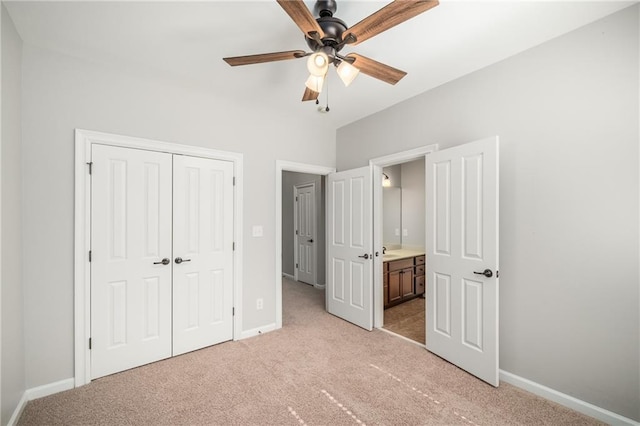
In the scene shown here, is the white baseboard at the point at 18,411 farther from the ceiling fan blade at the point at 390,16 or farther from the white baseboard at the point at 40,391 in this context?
the ceiling fan blade at the point at 390,16

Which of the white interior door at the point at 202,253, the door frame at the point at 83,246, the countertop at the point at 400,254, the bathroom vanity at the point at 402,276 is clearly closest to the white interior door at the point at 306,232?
the countertop at the point at 400,254

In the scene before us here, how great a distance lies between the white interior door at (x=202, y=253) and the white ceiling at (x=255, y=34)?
2.98 feet

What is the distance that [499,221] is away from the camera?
7.68ft

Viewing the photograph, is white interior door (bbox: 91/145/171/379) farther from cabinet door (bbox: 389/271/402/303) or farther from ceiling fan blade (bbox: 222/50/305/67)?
cabinet door (bbox: 389/271/402/303)

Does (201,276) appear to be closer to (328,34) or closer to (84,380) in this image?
(84,380)

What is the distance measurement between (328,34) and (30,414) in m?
3.21

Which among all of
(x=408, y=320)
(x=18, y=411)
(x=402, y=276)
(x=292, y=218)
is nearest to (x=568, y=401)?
(x=408, y=320)

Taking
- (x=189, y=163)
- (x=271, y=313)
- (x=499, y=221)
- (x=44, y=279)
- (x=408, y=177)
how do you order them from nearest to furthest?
(x=44, y=279) → (x=499, y=221) → (x=189, y=163) → (x=271, y=313) → (x=408, y=177)

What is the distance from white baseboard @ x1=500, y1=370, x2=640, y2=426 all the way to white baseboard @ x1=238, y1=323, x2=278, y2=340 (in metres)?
2.32

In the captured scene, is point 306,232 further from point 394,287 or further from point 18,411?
point 18,411

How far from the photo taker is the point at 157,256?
8.44 feet

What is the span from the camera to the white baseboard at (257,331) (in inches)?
121

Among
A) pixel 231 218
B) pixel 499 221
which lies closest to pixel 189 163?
pixel 231 218

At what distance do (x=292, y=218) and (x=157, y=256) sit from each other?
3764mm
